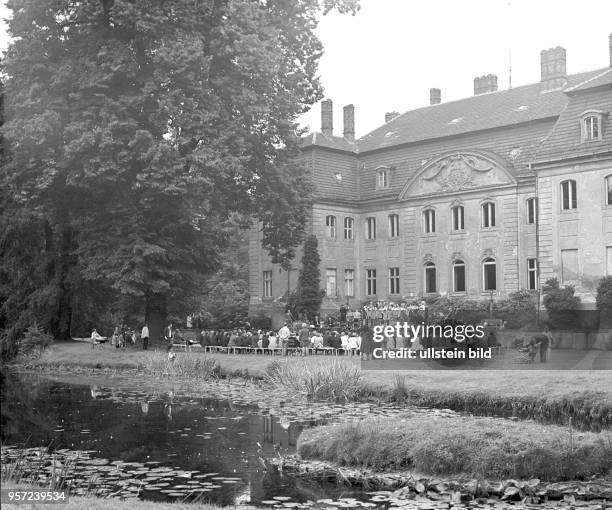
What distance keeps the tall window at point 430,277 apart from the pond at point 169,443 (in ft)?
91.5

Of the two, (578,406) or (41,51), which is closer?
(578,406)

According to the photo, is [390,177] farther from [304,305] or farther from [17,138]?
[17,138]

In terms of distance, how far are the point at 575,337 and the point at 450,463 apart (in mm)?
20084

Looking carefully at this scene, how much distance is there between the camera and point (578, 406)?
1755cm

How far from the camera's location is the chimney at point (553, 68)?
156 feet

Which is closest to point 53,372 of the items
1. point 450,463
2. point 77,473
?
point 77,473

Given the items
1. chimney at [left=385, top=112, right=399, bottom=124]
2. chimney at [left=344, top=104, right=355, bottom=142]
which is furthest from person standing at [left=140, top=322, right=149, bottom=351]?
chimney at [left=385, top=112, right=399, bottom=124]

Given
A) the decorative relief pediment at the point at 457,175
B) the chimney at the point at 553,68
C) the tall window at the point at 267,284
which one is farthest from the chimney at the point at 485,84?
the tall window at the point at 267,284

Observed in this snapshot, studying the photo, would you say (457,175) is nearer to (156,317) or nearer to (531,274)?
(531,274)

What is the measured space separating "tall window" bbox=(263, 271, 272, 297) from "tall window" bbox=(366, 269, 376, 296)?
18.9 ft

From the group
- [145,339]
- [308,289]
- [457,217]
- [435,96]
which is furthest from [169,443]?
[435,96]

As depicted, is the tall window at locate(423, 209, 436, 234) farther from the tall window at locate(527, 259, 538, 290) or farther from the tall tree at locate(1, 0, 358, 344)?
the tall tree at locate(1, 0, 358, 344)

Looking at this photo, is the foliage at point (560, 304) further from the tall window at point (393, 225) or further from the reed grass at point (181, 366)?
the reed grass at point (181, 366)

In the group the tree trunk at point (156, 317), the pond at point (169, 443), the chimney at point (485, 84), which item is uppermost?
the chimney at point (485, 84)
